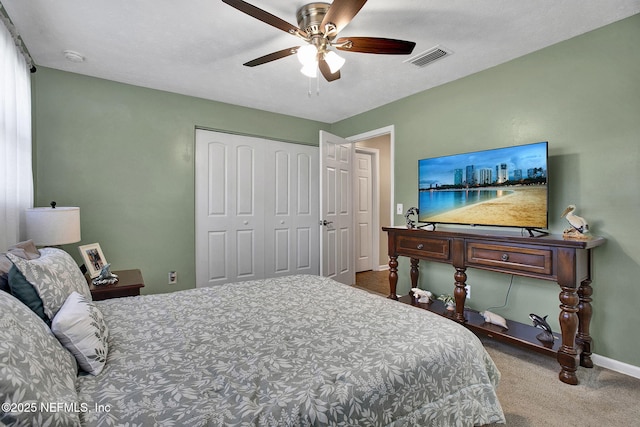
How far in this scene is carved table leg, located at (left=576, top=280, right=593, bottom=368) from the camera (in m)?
2.20

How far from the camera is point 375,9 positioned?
195 centimetres

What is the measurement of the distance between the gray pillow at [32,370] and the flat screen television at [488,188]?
A: 283 centimetres

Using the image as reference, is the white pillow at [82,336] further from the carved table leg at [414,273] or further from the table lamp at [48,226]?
the carved table leg at [414,273]

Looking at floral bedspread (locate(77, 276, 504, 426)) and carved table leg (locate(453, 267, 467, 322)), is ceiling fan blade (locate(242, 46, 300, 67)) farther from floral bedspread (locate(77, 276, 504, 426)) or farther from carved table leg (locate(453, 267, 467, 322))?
carved table leg (locate(453, 267, 467, 322))

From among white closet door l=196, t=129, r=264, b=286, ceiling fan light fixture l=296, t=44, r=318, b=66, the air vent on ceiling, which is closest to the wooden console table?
the air vent on ceiling

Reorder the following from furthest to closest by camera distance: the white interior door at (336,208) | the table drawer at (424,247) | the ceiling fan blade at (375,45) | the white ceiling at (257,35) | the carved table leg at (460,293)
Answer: the white interior door at (336,208) → the table drawer at (424,247) → the carved table leg at (460,293) → the white ceiling at (257,35) → the ceiling fan blade at (375,45)

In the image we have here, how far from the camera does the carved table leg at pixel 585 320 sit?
7.23 feet

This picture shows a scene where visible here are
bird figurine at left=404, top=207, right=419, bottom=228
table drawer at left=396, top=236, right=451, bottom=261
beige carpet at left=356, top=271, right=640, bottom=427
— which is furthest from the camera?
bird figurine at left=404, top=207, right=419, bottom=228

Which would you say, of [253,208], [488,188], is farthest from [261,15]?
[253,208]

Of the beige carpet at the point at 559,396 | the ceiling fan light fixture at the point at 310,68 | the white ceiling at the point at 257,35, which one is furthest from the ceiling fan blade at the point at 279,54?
the beige carpet at the point at 559,396

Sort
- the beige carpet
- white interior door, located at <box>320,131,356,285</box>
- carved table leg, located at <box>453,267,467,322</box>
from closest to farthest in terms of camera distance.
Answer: the beige carpet → carved table leg, located at <box>453,267,467,322</box> → white interior door, located at <box>320,131,356,285</box>

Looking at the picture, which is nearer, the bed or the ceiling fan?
the bed

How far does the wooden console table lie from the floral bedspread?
1.01 m

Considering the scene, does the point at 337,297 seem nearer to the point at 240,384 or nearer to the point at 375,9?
the point at 240,384
